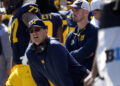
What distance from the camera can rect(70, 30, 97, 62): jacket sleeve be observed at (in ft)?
18.8

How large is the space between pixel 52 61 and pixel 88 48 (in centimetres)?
83

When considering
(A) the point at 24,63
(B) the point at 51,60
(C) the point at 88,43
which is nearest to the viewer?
(B) the point at 51,60

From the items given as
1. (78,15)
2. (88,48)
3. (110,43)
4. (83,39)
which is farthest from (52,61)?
(110,43)

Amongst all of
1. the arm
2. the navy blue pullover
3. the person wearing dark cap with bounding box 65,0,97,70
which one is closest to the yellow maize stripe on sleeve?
the arm

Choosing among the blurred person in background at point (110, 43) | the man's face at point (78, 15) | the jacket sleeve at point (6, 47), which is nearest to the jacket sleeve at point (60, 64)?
the man's face at point (78, 15)

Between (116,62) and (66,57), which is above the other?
(116,62)

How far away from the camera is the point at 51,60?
5.06m

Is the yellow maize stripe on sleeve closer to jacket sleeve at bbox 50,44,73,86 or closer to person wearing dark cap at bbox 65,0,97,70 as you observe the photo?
person wearing dark cap at bbox 65,0,97,70

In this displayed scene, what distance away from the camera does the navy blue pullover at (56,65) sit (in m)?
5.02

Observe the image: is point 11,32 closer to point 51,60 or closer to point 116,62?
point 51,60

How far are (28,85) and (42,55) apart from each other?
4.06 feet

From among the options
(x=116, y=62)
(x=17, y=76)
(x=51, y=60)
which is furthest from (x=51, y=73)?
(x=116, y=62)

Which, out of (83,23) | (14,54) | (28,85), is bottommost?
(28,85)

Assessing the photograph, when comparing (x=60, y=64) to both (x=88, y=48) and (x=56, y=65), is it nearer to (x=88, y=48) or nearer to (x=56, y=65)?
(x=56, y=65)
